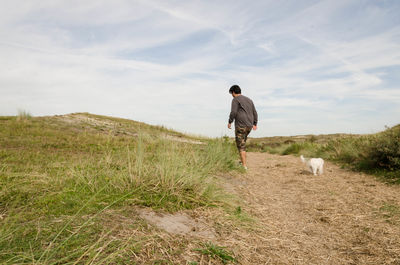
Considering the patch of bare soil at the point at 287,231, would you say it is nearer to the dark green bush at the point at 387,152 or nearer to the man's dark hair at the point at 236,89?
the dark green bush at the point at 387,152

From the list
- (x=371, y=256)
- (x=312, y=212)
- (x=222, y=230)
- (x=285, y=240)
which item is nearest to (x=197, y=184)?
(x=222, y=230)

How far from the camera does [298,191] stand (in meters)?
5.33

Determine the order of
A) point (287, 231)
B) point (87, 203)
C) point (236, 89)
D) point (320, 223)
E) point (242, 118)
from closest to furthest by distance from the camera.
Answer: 1. point (87, 203)
2. point (287, 231)
3. point (320, 223)
4. point (242, 118)
5. point (236, 89)

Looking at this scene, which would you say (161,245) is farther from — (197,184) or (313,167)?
(313,167)

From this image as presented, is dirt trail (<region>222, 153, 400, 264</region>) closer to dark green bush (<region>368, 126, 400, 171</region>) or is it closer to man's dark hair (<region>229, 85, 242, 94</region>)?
dark green bush (<region>368, 126, 400, 171</region>)

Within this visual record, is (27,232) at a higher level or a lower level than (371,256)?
higher

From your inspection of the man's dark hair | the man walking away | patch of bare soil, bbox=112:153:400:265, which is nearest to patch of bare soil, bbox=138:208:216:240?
patch of bare soil, bbox=112:153:400:265

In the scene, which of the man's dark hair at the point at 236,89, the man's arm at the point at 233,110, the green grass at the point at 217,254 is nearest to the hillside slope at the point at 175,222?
the green grass at the point at 217,254

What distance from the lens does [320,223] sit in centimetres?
349

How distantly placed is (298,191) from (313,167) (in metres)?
2.00

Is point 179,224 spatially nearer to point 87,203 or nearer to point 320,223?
point 87,203

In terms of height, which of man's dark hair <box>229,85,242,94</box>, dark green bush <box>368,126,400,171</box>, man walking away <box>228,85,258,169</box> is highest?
man's dark hair <box>229,85,242,94</box>

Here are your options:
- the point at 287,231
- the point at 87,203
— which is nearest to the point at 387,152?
the point at 287,231

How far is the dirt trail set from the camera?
252 cm
